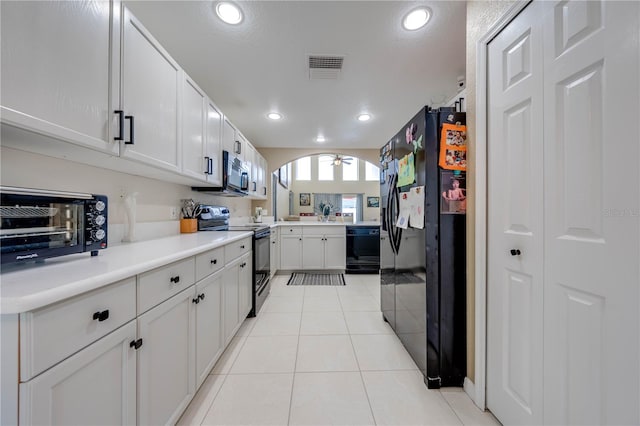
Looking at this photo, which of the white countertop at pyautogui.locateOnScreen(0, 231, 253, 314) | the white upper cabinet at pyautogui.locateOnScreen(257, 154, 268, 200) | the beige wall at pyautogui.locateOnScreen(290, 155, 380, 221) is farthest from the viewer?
the beige wall at pyautogui.locateOnScreen(290, 155, 380, 221)

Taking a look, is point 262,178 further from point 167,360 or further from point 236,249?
point 167,360

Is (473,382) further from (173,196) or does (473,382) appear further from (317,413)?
(173,196)

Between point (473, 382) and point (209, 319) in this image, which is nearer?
point (473, 382)

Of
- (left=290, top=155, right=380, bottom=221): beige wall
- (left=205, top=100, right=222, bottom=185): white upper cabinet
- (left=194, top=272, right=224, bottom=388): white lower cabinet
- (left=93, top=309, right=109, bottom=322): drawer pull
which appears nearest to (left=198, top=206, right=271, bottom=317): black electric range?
(left=205, top=100, right=222, bottom=185): white upper cabinet

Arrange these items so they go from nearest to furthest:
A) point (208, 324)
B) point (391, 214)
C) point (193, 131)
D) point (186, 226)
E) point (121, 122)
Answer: point (121, 122)
point (208, 324)
point (193, 131)
point (391, 214)
point (186, 226)

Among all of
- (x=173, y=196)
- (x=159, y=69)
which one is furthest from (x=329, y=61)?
(x=173, y=196)

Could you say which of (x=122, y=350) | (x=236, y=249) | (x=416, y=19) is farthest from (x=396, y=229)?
(x=122, y=350)

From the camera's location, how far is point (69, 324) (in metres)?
0.67

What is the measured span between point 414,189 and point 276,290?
8.36 ft

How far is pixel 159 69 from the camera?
1.47 meters

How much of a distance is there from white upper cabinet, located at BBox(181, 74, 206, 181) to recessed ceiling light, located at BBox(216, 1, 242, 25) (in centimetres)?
49

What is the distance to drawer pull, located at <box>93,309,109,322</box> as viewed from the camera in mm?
746

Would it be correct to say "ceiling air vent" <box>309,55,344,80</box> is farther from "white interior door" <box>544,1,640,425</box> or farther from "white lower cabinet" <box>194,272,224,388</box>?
"white lower cabinet" <box>194,272,224,388</box>

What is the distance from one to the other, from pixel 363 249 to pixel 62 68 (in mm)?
3935
